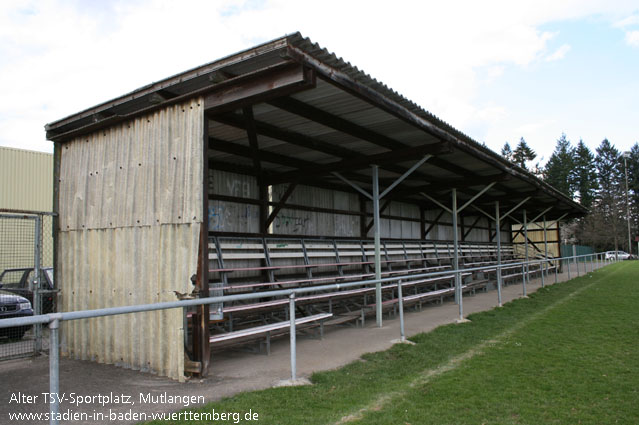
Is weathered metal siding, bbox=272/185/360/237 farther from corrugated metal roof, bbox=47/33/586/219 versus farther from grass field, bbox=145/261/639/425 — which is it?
grass field, bbox=145/261/639/425

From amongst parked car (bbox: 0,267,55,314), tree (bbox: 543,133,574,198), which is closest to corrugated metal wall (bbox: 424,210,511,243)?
parked car (bbox: 0,267,55,314)

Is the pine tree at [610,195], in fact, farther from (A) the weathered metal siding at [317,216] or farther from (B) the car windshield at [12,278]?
(B) the car windshield at [12,278]

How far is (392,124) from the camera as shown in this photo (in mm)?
8211

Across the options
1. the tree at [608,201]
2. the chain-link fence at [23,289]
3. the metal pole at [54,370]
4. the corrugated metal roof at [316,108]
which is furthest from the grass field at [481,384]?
the tree at [608,201]

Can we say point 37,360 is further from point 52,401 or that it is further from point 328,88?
point 328,88

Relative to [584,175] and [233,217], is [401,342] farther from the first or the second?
[584,175]

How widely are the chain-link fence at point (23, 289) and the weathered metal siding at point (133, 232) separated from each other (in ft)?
1.26

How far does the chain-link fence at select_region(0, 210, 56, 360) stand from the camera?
679 centimetres

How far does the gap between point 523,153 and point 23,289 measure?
8005 centimetres

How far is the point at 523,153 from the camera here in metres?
77.6

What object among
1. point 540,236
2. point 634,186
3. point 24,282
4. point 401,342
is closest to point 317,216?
point 401,342

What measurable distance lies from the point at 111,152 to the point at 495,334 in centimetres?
670

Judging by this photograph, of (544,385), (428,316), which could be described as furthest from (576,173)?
(544,385)

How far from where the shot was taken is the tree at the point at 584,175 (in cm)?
7119
